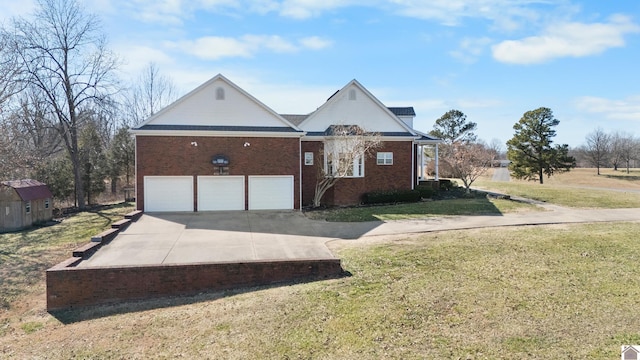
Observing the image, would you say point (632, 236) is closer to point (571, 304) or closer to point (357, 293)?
point (571, 304)

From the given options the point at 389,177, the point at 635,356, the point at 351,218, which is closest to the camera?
the point at 635,356

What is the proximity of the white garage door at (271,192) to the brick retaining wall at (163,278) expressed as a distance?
10.3 m

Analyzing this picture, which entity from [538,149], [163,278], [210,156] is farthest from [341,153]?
[538,149]

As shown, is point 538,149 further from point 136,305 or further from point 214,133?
point 136,305

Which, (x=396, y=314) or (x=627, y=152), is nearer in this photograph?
(x=396, y=314)

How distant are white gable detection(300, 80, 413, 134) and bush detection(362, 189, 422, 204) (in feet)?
12.2

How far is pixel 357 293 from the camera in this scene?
8.05m

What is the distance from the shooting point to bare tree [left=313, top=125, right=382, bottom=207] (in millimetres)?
20469

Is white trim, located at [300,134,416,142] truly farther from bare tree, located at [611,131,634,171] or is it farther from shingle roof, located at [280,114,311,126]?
bare tree, located at [611,131,634,171]

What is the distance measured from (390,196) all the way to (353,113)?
212 inches

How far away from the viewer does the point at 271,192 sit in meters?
19.8

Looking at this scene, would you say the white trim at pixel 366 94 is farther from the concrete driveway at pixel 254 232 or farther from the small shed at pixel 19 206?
the small shed at pixel 19 206

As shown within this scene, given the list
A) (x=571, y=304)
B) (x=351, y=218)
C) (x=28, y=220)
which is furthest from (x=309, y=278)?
(x=28, y=220)

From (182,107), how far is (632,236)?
19.3 metres
